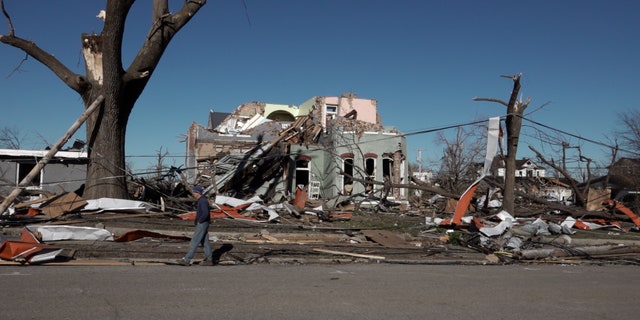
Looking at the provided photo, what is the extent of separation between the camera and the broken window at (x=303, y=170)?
26484 mm

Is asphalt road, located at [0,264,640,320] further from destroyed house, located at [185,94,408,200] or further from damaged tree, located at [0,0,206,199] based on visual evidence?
destroyed house, located at [185,94,408,200]

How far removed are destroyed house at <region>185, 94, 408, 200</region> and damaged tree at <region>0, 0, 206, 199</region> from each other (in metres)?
7.42

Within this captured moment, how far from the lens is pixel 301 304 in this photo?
22.5ft

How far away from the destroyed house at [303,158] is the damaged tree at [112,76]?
7.42 meters

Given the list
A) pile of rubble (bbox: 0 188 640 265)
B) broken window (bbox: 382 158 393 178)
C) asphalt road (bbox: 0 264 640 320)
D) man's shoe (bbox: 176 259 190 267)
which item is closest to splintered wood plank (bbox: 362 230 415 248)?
pile of rubble (bbox: 0 188 640 265)

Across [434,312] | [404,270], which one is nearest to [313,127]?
[404,270]

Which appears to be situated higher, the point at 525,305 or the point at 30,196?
the point at 30,196

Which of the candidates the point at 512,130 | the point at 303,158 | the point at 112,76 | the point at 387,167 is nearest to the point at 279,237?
the point at 112,76

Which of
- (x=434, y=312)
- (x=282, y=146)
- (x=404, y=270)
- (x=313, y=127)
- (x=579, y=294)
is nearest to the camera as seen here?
(x=434, y=312)

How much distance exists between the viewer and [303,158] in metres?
26.3

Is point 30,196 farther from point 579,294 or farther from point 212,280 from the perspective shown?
point 579,294

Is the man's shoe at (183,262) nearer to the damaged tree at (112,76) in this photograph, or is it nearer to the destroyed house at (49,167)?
the damaged tree at (112,76)

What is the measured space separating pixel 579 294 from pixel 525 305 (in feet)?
5.25

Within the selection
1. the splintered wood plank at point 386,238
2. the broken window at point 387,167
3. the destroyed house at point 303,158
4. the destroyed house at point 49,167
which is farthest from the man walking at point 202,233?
the broken window at point 387,167
